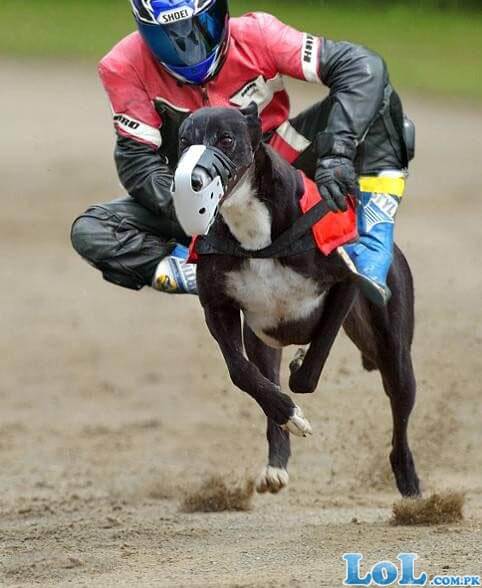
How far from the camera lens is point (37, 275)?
1315cm

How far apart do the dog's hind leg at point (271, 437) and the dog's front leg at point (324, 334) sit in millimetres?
394

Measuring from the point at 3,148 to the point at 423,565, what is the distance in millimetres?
12372

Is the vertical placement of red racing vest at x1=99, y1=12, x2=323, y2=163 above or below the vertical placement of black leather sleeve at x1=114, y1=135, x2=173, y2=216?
above

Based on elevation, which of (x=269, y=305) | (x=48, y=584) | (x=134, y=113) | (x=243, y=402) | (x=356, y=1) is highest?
(x=134, y=113)

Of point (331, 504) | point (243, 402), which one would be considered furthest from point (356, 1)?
point (331, 504)

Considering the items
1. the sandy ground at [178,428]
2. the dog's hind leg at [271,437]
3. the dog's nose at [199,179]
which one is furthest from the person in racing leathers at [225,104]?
the sandy ground at [178,428]

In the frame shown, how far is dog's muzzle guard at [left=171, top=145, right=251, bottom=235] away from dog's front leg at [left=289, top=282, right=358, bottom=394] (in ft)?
3.29

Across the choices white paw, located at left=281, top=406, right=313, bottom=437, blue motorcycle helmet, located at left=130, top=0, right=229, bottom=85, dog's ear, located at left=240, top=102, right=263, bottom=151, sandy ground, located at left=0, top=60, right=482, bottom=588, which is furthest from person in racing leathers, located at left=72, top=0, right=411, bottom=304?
sandy ground, located at left=0, top=60, right=482, bottom=588

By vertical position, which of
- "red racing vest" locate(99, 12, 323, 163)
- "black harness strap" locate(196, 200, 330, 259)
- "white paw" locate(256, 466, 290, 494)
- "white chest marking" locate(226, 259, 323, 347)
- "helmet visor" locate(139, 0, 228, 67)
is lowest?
"white paw" locate(256, 466, 290, 494)

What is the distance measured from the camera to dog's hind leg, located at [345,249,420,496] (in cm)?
728

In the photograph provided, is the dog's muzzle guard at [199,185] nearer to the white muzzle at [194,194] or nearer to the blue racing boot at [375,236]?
the white muzzle at [194,194]

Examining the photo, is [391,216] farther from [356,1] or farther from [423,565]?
[356,1]

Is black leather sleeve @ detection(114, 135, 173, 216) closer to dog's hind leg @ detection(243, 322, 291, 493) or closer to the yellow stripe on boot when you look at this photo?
dog's hind leg @ detection(243, 322, 291, 493)

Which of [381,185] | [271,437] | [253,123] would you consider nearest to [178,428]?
[271,437]
